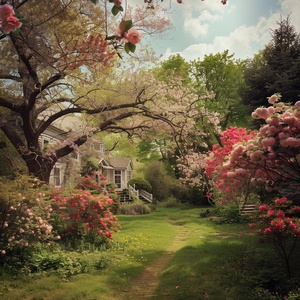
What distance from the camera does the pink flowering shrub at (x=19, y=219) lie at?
7.14 meters

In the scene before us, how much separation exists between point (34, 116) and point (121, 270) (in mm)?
7579

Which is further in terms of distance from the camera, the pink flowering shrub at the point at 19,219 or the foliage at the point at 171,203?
the foliage at the point at 171,203

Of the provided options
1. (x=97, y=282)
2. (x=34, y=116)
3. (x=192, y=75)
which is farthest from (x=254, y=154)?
(x=192, y=75)

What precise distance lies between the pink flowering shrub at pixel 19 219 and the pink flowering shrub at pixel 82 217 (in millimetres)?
1881

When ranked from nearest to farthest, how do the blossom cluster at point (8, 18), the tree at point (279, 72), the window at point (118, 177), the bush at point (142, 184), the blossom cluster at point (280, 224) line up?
the blossom cluster at point (8, 18)
the blossom cluster at point (280, 224)
the tree at point (279, 72)
the bush at point (142, 184)
the window at point (118, 177)

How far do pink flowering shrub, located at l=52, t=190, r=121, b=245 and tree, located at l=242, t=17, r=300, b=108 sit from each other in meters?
9.46

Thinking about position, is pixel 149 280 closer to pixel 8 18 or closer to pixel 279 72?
pixel 8 18

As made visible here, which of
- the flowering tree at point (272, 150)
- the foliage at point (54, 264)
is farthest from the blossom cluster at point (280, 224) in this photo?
the foliage at point (54, 264)

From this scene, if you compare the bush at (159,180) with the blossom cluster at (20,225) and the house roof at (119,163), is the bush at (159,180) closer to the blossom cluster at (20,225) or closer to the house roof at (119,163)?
the house roof at (119,163)

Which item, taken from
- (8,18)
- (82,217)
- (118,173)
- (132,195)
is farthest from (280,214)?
(118,173)

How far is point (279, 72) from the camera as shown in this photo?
15758 mm

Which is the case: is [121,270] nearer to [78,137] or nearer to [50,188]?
[50,188]

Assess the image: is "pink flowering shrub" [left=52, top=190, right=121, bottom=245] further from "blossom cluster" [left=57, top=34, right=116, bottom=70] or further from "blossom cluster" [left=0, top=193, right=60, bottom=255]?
"blossom cluster" [left=57, top=34, right=116, bottom=70]

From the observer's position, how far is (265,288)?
19.3 ft
